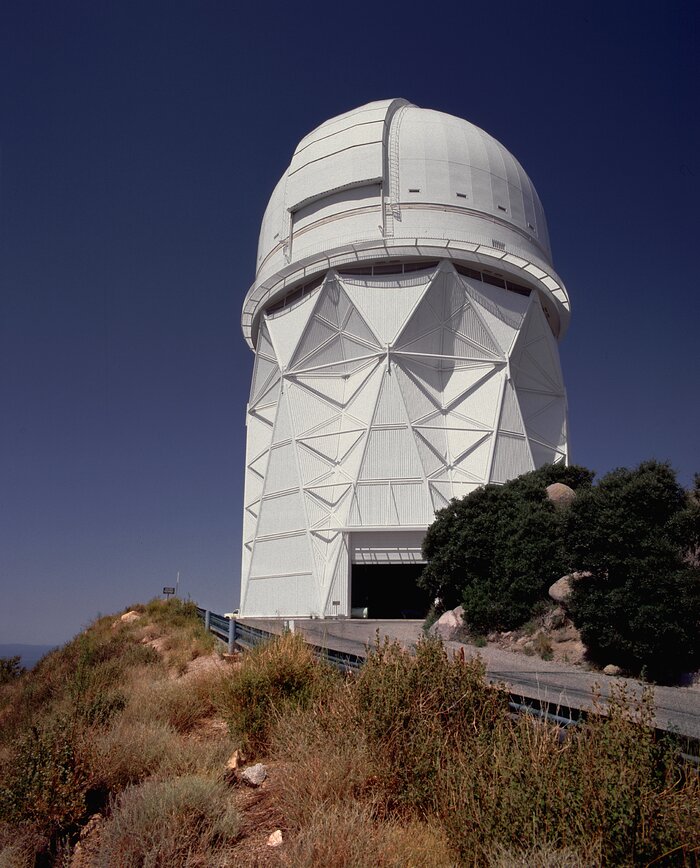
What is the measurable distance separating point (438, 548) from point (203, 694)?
12268mm

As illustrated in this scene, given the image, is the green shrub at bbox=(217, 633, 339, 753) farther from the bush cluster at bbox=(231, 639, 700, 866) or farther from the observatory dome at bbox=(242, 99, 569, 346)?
the observatory dome at bbox=(242, 99, 569, 346)

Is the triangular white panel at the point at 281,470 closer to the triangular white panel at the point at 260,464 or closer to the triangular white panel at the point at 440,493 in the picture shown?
the triangular white panel at the point at 260,464

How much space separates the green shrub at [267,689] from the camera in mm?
6488

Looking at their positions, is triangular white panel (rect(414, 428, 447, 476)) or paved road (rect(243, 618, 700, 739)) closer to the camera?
paved road (rect(243, 618, 700, 739))

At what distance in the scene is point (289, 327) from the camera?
100ft

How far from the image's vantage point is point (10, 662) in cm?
1938

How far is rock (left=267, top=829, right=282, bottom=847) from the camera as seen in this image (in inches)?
170

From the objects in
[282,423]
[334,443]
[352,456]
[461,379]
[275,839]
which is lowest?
[275,839]

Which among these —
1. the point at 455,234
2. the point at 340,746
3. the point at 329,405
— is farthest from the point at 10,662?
the point at 455,234

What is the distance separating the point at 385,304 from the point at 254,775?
2470 centimetres

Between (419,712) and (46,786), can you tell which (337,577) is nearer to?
(46,786)

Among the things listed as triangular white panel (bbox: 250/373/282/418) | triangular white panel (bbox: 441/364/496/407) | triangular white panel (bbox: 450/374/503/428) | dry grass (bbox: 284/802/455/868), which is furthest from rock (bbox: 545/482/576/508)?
triangular white panel (bbox: 250/373/282/418)

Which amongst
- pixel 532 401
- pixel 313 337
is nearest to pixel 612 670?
pixel 532 401

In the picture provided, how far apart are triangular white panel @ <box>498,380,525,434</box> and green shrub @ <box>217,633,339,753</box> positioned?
2190cm
